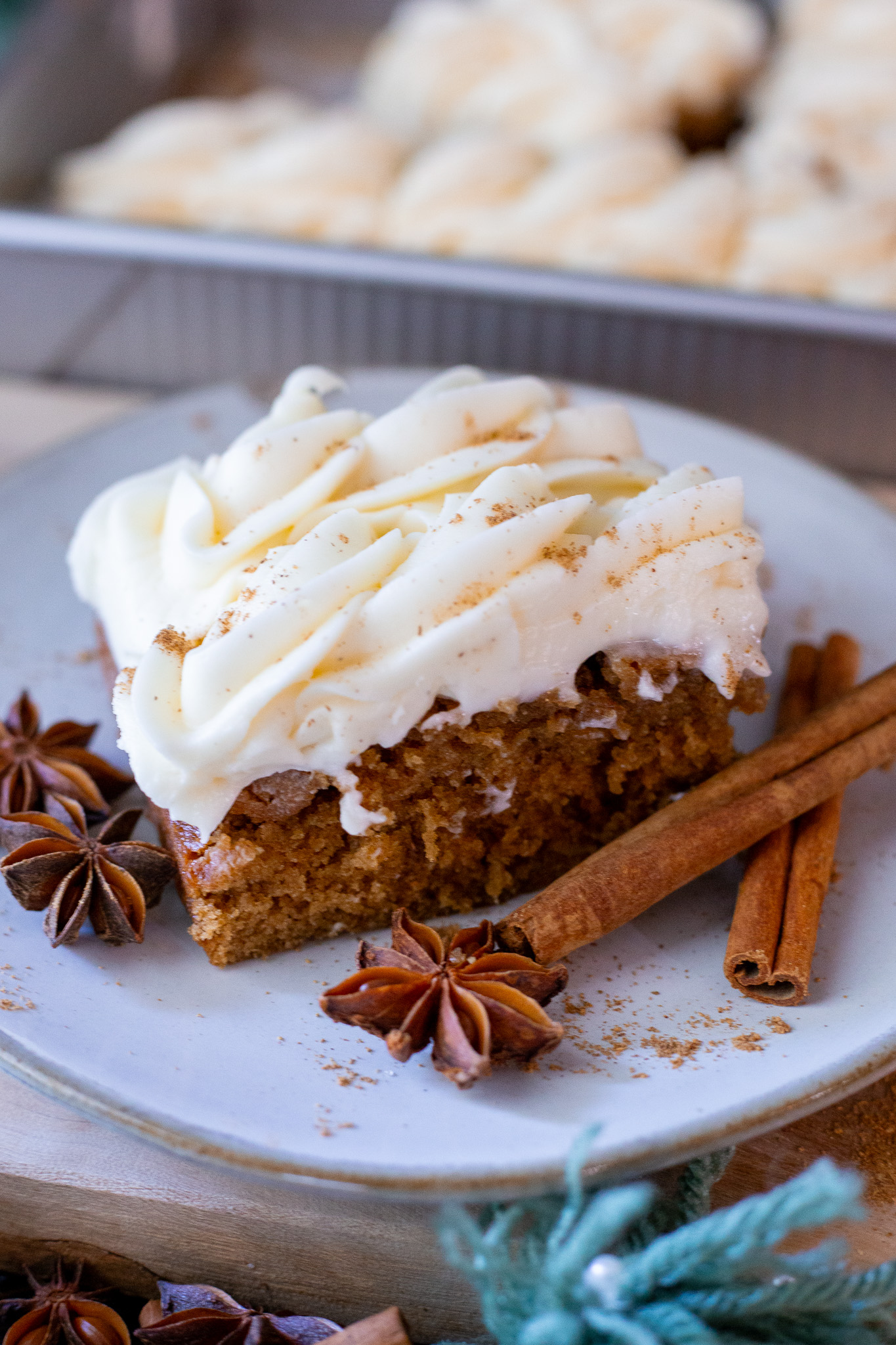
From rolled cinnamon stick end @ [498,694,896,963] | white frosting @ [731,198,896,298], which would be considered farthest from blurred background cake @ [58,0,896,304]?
rolled cinnamon stick end @ [498,694,896,963]

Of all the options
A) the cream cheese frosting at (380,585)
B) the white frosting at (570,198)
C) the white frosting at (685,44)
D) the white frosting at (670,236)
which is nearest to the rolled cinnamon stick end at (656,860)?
the cream cheese frosting at (380,585)

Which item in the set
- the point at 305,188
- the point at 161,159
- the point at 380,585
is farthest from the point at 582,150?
the point at 380,585

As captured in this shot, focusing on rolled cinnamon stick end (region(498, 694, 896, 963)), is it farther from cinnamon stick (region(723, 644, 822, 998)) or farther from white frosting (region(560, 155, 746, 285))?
white frosting (region(560, 155, 746, 285))

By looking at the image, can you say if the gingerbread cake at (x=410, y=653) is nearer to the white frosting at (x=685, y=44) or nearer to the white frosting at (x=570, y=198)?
the white frosting at (x=570, y=198)

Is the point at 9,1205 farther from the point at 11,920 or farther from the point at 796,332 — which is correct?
the point at 796,332

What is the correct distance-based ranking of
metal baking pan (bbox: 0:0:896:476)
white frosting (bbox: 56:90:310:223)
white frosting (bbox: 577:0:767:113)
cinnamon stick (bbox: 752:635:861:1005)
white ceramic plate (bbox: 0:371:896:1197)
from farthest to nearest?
white frosting (bbox: 577:0:767:113) → white frosting (bbox: 56:90:310:223) → metal baking pan (bbox: 0:0:896:476) → cinnamon stick (bbox: 752:635:861:1005) → white ceramic plate (bbox: 0:371:896:1197)
